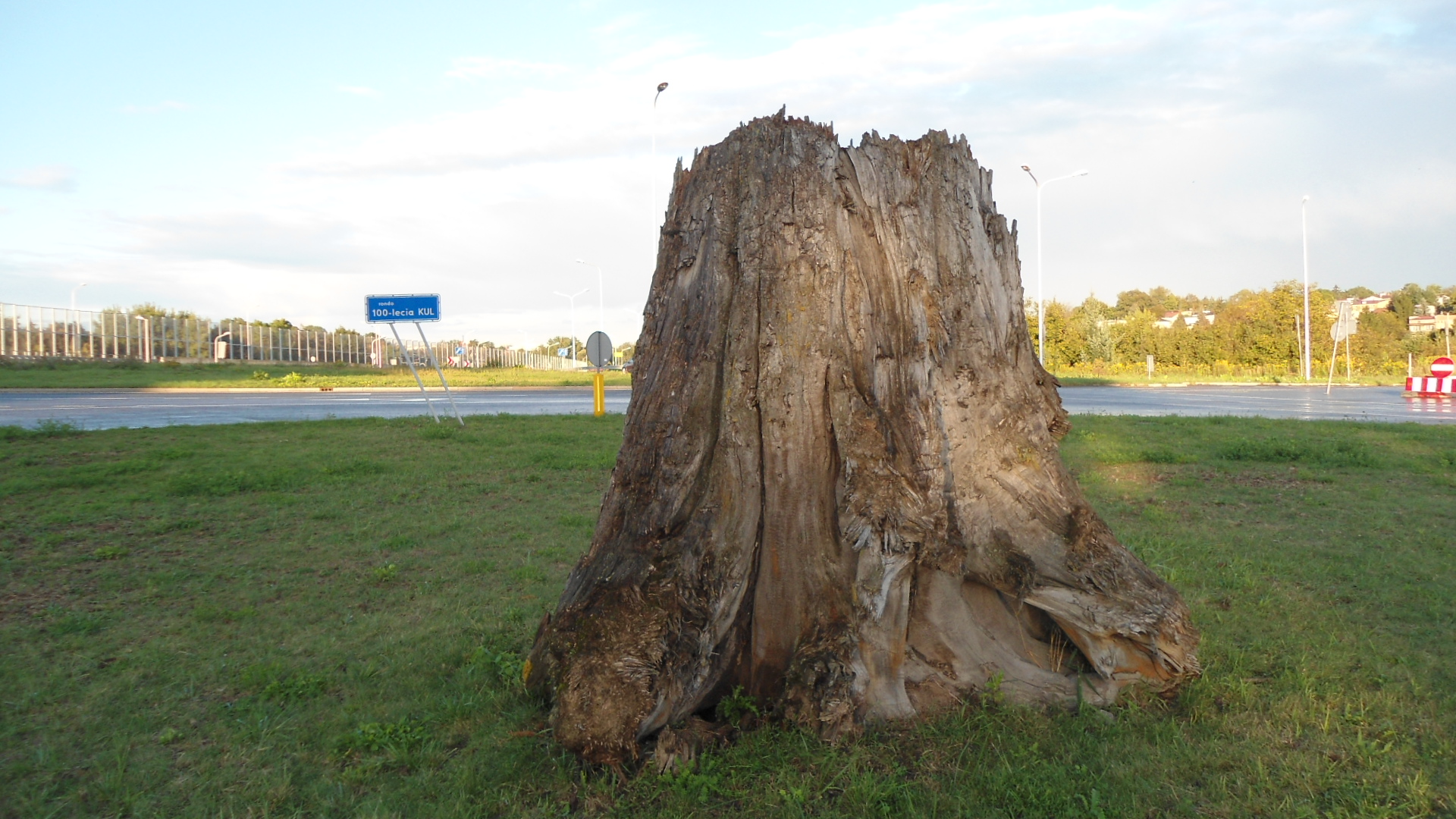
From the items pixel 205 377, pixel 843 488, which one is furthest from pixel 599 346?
pixel 205 377

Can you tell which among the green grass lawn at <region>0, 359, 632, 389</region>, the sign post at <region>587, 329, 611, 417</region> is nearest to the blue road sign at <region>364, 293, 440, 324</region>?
the sign post at <region>587, 329, 611, 417</region>

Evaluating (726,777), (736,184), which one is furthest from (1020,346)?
(726,777)

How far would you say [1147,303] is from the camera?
385ft

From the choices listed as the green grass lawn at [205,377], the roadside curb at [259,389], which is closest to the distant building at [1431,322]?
the green grass lawn at [205,377]

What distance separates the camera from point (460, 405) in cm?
2189

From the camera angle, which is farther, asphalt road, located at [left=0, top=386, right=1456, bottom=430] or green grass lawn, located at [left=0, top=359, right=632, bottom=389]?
green grass lawn, located at [left=0, top=359, right=632, bottom=389]

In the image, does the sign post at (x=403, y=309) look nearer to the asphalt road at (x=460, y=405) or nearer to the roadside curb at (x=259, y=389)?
the asphalt road at (x=460, y=405)

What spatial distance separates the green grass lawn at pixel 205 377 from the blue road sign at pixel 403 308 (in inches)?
666

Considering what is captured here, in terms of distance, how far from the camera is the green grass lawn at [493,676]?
3230 millimetres

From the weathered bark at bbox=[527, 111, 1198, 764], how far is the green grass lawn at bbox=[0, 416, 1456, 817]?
0.26 metres

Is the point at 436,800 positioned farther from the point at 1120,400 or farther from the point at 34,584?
the point at 1120,400

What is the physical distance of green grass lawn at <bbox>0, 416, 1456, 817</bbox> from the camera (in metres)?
3.23

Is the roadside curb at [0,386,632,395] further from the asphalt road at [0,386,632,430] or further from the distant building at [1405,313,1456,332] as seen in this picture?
the distant building at [1405,313,1456,332]

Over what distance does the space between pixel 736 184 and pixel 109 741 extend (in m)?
3.32
